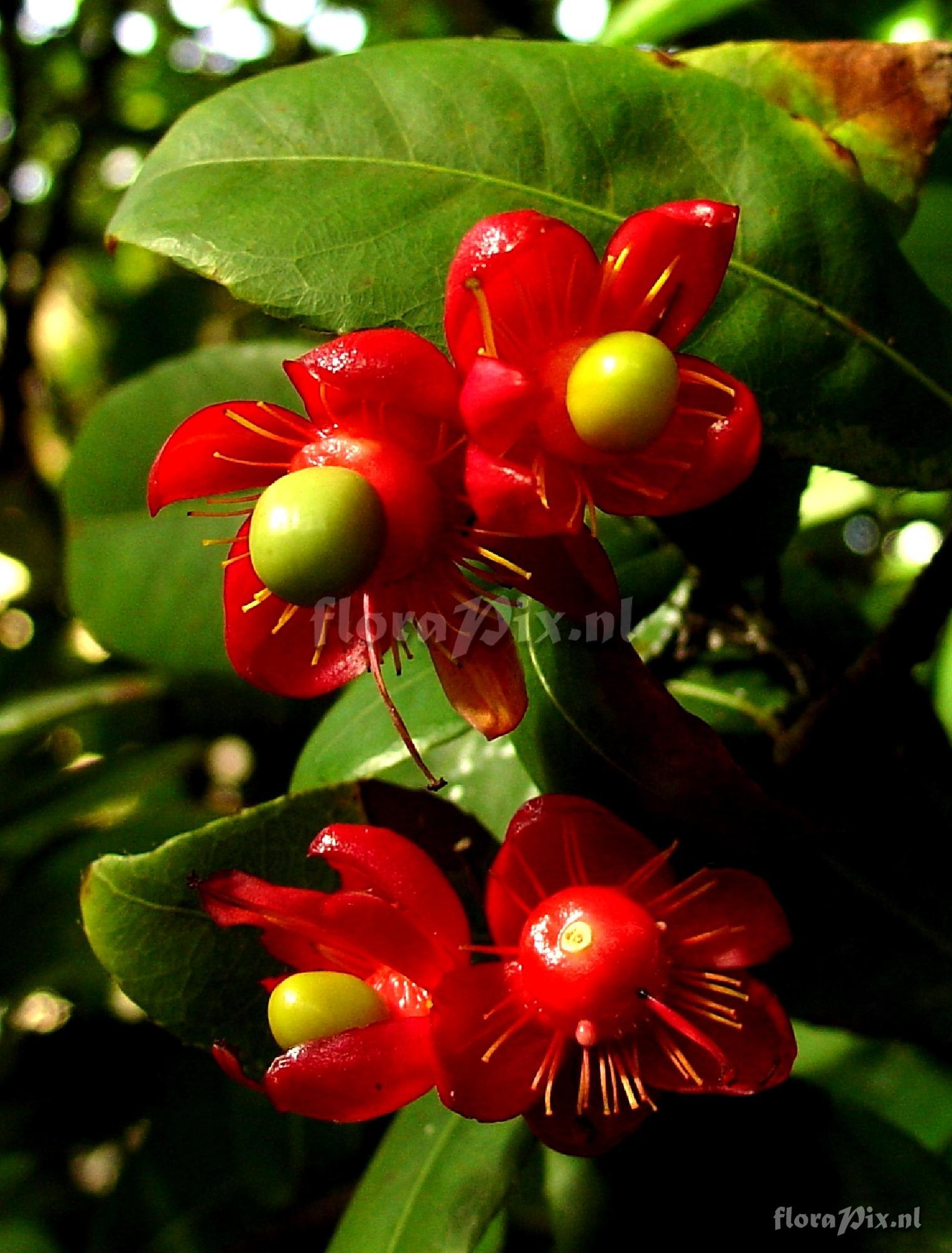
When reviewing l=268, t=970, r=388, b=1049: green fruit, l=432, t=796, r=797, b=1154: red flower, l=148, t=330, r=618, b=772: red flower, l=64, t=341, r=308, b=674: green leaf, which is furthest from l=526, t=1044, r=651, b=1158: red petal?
l=64, t=341, r=308, b=674: green leaf

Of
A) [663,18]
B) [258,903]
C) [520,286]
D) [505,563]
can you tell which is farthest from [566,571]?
[663,18]

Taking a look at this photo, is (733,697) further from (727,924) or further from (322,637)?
(322,637)

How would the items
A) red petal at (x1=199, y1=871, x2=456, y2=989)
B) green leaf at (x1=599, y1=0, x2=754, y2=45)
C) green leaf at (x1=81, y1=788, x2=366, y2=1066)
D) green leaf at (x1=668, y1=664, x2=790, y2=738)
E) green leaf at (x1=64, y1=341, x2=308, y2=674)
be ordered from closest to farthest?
1. red petal at (x1=199, y1=871, x2=456, y2=989)
2. green leaf at (x1=81, y1=788, x2=366, y2=1066)
3. green leaf at (x1=668, y1=664, x2=790, y2=738)
4. green leaf at (x1=599, y1=0, x2=754, y2=45)
5. green leaf at (x1=64, y1=341, x2=308, y2=674)

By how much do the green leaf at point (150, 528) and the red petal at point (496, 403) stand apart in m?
0.74

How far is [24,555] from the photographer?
2.16 m

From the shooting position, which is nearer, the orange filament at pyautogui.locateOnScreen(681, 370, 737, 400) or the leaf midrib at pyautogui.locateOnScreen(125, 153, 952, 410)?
the orange filament at pyautogui.locateOnScreen(681, 370, 737, 400)

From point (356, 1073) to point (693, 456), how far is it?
1.15ft

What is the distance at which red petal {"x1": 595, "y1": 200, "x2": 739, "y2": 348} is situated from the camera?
0.56 metres

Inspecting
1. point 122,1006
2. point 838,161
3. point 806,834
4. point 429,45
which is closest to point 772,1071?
point 806,834

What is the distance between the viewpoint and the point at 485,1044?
599mm

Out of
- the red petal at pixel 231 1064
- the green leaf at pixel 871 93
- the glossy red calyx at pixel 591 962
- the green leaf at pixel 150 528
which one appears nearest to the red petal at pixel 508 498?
the glossy red calyx at pixel 591 962

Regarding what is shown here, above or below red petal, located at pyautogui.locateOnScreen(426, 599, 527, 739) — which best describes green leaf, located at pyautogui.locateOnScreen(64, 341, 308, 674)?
below

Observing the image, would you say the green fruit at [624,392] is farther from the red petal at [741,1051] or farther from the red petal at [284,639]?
the red petal at [741,1051]

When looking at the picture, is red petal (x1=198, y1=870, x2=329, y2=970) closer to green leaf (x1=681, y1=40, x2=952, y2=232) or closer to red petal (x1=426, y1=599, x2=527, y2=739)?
red petal (x1=426, y1=599, x2=527, y2=739)
